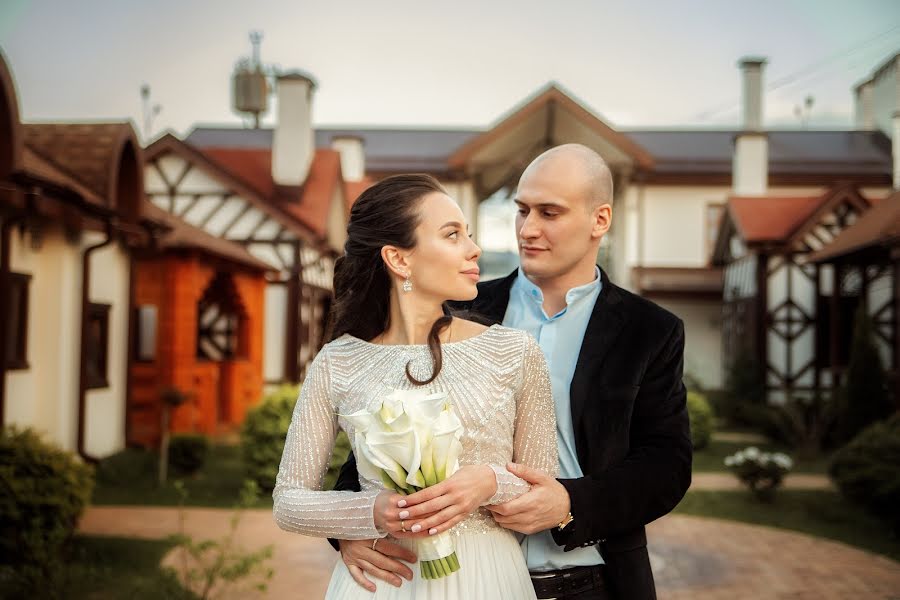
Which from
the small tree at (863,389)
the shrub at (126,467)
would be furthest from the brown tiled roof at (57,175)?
the small tree at (863,389)

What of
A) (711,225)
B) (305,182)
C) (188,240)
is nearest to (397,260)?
(188,240)

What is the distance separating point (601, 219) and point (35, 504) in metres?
5.42

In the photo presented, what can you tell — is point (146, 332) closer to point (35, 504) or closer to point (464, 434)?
point (35, 504)

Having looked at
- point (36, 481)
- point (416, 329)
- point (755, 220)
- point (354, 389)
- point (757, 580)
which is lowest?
point (757, 580)

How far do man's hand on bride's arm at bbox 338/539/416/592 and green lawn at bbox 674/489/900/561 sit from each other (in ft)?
26.0

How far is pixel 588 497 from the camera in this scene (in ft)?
8.48

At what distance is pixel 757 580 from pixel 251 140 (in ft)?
103

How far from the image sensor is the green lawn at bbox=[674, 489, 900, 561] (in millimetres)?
9656

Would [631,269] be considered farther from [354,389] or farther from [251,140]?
[354,389]

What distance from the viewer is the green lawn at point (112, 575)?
6.57 metres

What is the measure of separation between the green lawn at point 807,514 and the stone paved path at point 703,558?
36cm

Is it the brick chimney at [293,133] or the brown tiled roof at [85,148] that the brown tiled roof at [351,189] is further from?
the brown tiled roof at [85,148]

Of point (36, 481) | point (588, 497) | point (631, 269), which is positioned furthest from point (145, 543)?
point (631, 269)

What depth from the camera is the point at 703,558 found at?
8.61 m
